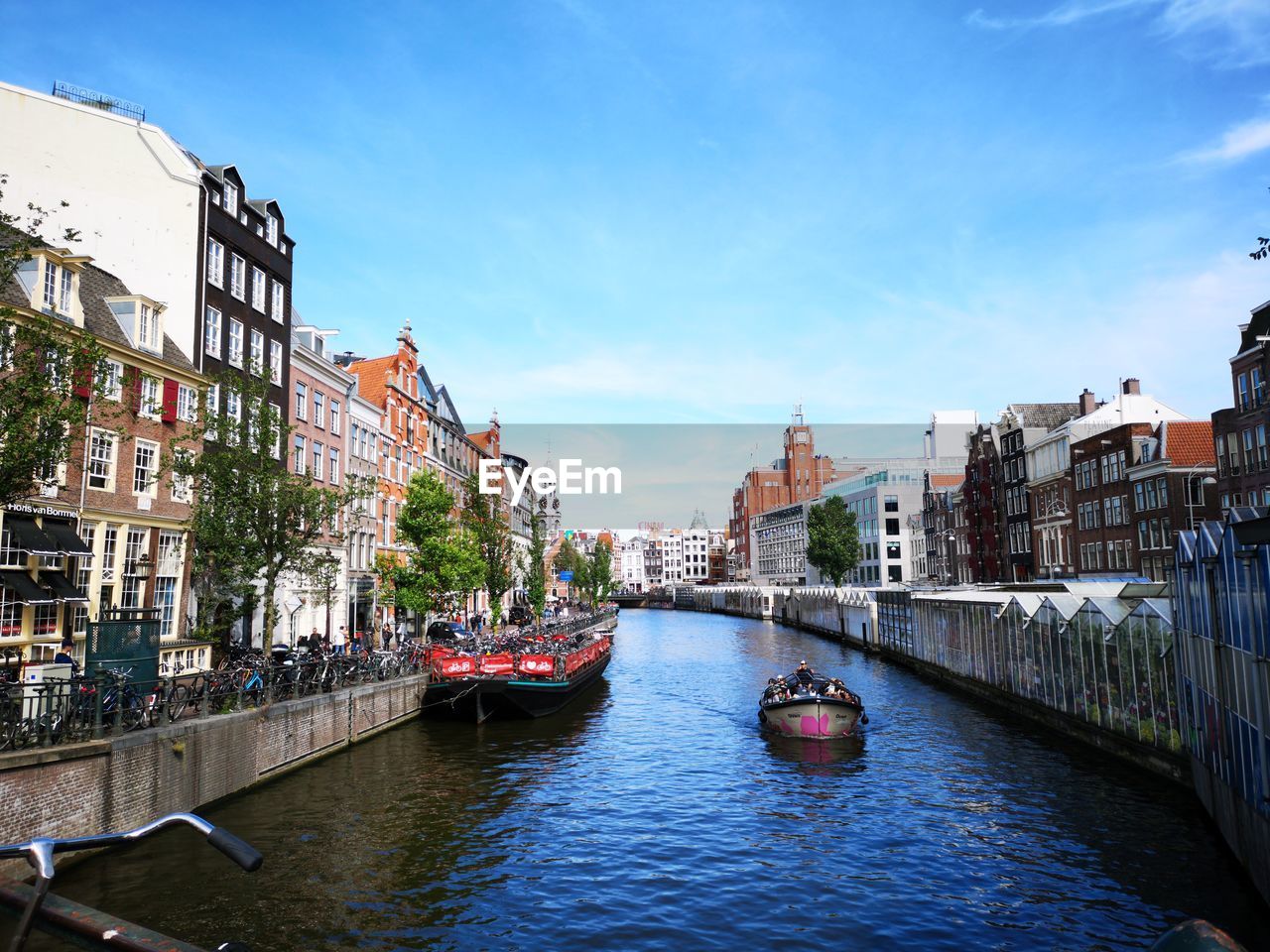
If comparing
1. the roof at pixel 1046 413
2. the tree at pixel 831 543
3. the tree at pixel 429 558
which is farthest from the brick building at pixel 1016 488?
the tree at pixel 429 558

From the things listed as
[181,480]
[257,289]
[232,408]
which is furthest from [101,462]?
[257,289]

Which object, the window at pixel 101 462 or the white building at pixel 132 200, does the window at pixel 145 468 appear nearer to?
the window at pixel 101 462

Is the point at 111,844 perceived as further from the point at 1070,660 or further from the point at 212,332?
the point at 212,332

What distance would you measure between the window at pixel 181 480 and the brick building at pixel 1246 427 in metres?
51.1

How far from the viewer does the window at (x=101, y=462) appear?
31.2m

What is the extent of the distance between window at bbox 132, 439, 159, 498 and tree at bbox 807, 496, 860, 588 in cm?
9976

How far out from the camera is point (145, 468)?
34.2 metres

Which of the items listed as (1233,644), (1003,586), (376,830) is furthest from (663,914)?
(1003,586)

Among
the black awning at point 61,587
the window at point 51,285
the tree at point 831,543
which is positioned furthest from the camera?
the tree at point 831,543

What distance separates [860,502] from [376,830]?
456 feet

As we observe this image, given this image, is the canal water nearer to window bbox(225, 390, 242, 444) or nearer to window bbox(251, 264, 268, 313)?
window bbox(225, 390, 242, 444)

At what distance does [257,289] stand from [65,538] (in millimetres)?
18484

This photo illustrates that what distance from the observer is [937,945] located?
14.7 m

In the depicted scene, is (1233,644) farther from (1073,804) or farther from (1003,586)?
(1003,586)
